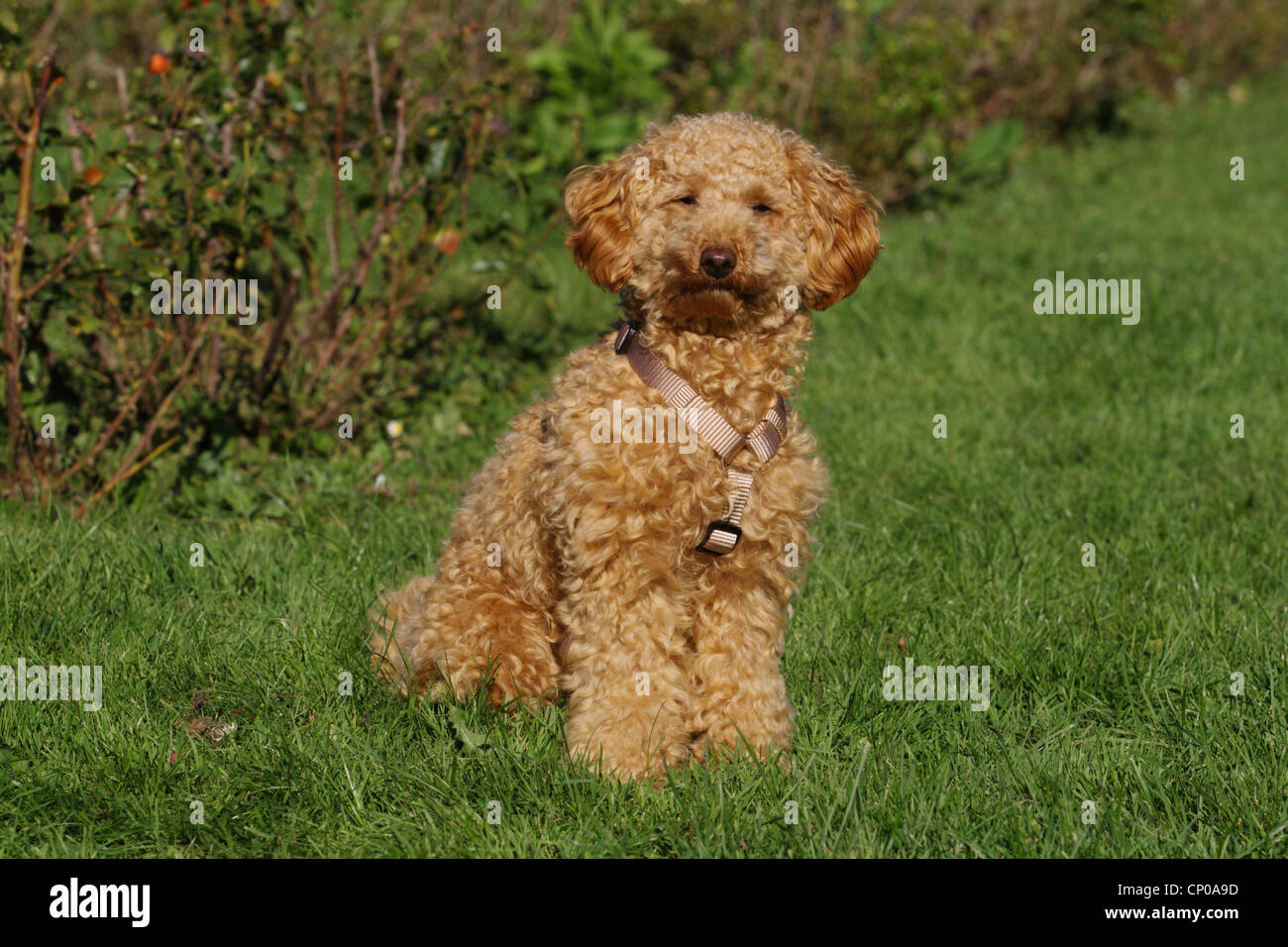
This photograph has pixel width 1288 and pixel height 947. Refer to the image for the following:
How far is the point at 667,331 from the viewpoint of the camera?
11.2 ft

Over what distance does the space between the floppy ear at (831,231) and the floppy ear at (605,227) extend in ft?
1.65

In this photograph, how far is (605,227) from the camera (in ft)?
11.2

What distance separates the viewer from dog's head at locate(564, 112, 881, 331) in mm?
3221

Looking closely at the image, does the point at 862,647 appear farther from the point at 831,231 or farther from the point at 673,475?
the point at 831,231

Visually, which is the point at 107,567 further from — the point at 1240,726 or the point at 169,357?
the point at 1240,726

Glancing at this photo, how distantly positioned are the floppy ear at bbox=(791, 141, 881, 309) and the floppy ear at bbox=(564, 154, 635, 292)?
502 mm

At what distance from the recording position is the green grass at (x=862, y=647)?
10.1ft

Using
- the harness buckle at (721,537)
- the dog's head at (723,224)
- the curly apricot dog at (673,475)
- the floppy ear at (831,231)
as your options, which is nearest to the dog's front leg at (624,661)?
the curly apricot dog at (673,475)

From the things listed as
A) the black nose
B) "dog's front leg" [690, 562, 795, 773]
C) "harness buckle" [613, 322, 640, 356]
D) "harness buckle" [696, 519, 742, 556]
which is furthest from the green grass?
the black nose

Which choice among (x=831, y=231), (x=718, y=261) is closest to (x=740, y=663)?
(x=718, y=261)

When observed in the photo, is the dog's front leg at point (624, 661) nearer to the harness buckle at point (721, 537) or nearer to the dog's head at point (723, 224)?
the harness buckle at point (721, 537)

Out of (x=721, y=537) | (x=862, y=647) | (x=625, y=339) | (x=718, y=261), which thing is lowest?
(x=862, y=647)

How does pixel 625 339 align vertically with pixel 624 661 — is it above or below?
above

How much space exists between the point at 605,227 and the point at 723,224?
361 millimetres
